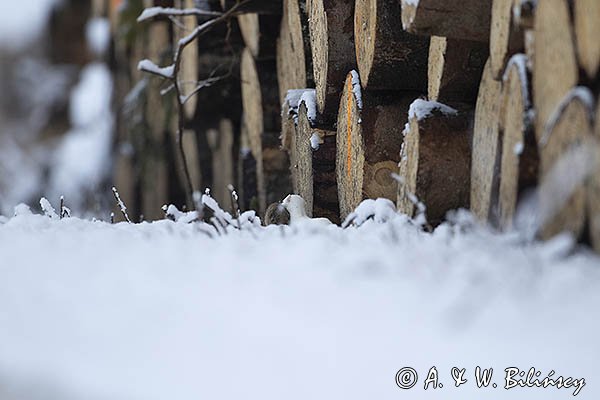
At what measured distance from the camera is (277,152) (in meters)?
3.53

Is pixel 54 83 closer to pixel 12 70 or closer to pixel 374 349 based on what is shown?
pixel 12 70

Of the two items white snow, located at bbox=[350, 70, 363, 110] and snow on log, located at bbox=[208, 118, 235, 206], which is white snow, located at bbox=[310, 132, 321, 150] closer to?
white snow, located at bbox=[350, 70, 363, 110]

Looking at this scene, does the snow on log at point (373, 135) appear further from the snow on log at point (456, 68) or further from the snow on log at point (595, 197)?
the snow on log at point (595, 197)

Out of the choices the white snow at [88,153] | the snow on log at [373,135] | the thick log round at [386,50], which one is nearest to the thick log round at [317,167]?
the snow on log at [373,135]

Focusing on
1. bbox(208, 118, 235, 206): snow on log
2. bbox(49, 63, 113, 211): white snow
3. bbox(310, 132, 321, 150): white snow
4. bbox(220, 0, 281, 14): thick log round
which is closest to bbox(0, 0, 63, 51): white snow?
bbox(49, 63, 113, 211): white snow

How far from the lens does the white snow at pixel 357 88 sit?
2.42 metres

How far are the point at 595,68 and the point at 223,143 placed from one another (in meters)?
2.98

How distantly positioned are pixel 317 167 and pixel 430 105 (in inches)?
23.4

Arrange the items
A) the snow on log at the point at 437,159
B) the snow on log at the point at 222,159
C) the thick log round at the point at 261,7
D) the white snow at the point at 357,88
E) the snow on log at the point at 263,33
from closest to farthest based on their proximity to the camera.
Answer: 1. the snow on log at the point at 437,159
2. the white snow at the point at 357,88
3. the thick log round at the point at 261,7
4. the snow on log at the point at 263,33
5. the snow on log at the point at 222,159

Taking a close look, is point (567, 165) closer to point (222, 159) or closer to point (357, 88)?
point (357, 88)

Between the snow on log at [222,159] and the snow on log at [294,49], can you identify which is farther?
the snow on log at [222,159]

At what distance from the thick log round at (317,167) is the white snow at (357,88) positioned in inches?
9.4

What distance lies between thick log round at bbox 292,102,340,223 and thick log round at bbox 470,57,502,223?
0.66 metres

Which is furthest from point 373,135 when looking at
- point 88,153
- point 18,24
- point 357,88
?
point 18,24
